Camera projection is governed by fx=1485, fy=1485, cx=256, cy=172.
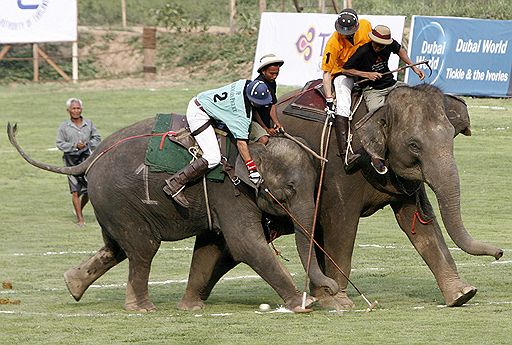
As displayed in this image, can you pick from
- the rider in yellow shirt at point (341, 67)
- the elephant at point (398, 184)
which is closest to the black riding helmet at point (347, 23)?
the rider in yellow shirt at point (341, 67)

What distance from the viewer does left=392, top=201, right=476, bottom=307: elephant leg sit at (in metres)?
15.5

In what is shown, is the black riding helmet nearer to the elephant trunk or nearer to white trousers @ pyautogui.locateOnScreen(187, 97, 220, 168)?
white trousers @ pyautogui.locateOnScreen(187, 97, 220, 168)

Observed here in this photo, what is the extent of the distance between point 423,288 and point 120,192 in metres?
3.93

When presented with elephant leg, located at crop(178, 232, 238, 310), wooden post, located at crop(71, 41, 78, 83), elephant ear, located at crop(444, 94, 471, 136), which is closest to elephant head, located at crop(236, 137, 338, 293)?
elephant leg, located at crop(178, 232, 238, 310)

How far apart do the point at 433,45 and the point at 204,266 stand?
20.8 metres

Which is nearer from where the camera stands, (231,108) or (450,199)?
(450,199)

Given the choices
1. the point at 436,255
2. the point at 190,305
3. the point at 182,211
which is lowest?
the point at 190,305

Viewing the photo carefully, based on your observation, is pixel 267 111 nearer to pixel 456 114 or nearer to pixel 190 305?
pixel 456 114

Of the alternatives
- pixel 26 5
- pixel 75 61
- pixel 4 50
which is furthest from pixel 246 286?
pixel 4 50

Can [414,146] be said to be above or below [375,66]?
below

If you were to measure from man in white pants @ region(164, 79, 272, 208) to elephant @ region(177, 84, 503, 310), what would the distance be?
949 millimetres

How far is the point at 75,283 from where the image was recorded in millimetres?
16609

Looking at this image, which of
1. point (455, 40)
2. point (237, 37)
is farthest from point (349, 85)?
point (237, 37)

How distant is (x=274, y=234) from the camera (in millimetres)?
16406
